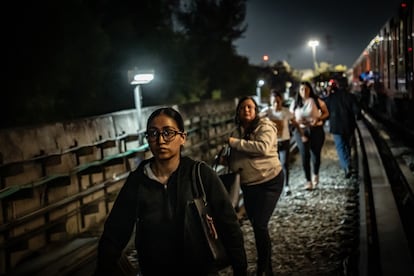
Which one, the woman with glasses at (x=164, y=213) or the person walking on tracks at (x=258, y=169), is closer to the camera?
the woman with glasses at (x=164, y=213)

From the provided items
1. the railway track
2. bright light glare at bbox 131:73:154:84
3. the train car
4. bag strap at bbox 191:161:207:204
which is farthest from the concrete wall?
the train car

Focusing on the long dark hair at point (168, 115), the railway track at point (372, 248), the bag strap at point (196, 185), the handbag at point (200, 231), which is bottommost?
the railway track at point (372, 248)

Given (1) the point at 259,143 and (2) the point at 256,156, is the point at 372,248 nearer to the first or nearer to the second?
(2) the point at 256,156

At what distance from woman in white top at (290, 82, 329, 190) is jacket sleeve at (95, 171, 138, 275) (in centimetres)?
602

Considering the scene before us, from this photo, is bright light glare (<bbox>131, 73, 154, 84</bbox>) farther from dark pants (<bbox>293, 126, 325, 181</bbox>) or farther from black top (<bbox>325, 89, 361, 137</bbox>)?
black top (<bbox>325, 89, 361, 137</bbox>)

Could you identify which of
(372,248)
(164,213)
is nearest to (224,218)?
(164,213)

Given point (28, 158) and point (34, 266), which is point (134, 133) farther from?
point (34, 266)

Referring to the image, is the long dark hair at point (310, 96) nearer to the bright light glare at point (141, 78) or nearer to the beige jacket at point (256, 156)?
the bright light glare at point (141, 78)

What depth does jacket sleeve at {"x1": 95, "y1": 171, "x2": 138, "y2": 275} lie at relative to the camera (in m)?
2.71

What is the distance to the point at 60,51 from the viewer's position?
14016mm

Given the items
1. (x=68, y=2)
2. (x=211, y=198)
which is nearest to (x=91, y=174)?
(x=211, y=198)

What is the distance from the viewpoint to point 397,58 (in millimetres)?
17625

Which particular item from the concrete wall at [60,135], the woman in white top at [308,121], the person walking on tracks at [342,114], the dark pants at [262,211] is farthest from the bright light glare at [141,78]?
the person walking on tracks at [342,114]

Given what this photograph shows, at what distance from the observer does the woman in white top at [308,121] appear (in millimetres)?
8547
